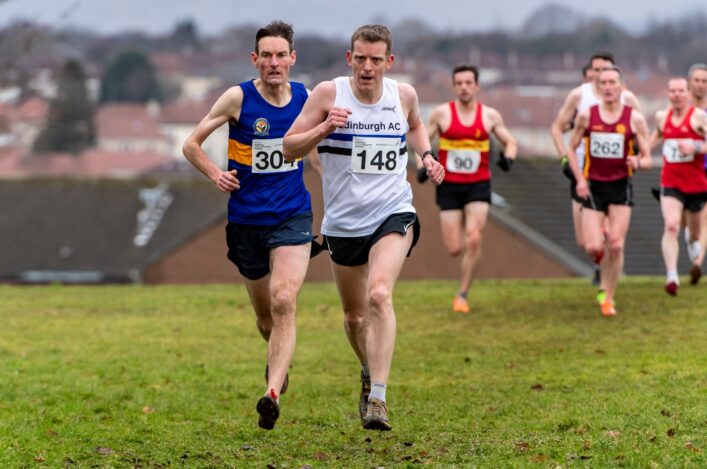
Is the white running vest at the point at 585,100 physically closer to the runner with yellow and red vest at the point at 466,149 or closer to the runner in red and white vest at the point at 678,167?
the runner in red and white vest at the point at 678,167

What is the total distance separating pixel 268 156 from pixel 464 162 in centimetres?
675

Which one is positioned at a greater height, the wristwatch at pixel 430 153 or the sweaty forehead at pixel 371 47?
the sweaty forehead at pixel 371 47

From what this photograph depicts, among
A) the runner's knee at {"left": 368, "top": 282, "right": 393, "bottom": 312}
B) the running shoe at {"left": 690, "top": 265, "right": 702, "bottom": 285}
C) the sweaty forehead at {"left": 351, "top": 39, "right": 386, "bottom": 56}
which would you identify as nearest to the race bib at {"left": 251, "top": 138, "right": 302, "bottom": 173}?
the sweaty forehead at {"left": 351, "top": 39, "right": 386, "bottom": 56}

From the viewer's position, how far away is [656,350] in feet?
48.4

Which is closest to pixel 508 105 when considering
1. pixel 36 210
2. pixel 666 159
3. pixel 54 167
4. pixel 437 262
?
pixel 54 167

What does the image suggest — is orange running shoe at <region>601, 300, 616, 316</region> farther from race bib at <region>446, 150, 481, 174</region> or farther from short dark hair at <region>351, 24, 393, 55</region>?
short dark hair at <region>351, 24, 393, 55</region>

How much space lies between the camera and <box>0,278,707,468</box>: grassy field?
10.4m

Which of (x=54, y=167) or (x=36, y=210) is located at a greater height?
(x=36, y=210)

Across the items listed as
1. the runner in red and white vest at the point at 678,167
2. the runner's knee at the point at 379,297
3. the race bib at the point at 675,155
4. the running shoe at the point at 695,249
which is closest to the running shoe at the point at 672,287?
the runner in red and white vest at the point at 678,167

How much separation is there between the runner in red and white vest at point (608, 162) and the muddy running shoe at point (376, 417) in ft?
21.2

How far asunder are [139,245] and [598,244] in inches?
2220

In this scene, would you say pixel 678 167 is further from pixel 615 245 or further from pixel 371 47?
pixel 371 47

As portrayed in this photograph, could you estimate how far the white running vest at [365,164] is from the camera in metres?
10.8

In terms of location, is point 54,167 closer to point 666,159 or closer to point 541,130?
point 541,130
